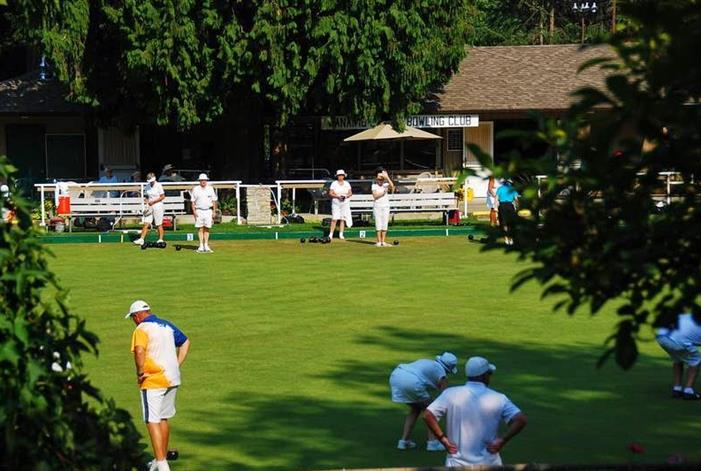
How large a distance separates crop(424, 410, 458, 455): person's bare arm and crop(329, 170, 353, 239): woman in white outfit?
A: 62.0ft

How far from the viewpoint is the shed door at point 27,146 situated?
130 ft

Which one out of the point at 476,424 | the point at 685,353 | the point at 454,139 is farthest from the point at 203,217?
the point at 476,424

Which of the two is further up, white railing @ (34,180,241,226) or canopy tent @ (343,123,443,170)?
canopy tent @ (343,123,443,170)

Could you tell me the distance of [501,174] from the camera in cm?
529

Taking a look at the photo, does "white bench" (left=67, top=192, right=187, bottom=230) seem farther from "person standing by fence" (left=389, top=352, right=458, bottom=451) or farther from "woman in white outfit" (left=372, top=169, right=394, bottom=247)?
"person standing by fence" (left=389, top=352, right=458, bottom=451)

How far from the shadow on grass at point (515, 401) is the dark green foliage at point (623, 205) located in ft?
19.8

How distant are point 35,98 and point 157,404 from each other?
29.6m

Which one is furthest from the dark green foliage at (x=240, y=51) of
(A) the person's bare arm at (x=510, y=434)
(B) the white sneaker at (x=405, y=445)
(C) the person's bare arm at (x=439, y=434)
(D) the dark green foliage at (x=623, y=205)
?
(D) the dark green foliage at (x=623, y=205)

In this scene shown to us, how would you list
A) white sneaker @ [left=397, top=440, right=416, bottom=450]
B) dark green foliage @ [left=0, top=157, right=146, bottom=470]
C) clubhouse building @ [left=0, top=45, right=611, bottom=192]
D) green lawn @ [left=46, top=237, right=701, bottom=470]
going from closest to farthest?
dark green foliage @ [left=0, top=157, right=146, bottom=470] → white sneaker @ [left=397, top=440, right=416, bottom=450] → green lawn @ [left=46, top=237, right=701, bottom=470] → clubhouse building @ [left=0, top=45, right=611, bottom=192]

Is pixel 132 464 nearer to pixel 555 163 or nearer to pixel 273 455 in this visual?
pixel 555 163

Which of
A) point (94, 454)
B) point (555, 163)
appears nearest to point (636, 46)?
point (555, 163)

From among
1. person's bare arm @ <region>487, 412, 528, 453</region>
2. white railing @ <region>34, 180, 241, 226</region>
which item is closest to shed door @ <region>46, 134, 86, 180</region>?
white railing @ <region>34, 180, 241, 226</region>

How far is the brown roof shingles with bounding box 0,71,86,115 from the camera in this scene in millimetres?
38281

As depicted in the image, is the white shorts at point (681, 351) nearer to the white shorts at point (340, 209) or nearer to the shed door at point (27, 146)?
the white shorts at point (340, 209)
